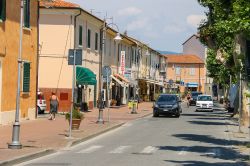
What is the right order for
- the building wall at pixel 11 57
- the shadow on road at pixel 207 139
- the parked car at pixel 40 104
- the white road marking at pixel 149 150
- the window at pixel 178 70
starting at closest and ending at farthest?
the white road marking at pixel 149 150, the shadow on road at pixel 207 139, the building wall at pixel 11 57, the parked car at pixel 40 104, the window at pixel 178 70

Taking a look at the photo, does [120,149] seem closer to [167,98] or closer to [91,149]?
[91,149]

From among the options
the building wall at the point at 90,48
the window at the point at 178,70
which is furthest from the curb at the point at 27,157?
the window at the point at 178,70

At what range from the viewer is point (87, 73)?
42.6 metres

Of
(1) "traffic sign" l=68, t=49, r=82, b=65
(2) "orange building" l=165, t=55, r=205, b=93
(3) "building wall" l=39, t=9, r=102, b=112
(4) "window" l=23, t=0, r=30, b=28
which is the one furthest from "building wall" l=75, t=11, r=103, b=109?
(2) "orange building" l=165, t=55, r=205, b=93

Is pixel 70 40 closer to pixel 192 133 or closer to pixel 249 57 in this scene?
pixel 192 133

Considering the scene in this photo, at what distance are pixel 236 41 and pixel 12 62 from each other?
12.1 m

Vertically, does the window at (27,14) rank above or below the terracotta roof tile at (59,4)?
below

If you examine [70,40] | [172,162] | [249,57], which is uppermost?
[70,40]

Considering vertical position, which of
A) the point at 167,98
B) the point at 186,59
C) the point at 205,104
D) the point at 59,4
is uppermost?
the point at 186,59

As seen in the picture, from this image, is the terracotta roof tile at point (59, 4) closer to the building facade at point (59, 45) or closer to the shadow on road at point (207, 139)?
the building facade at point (59, 45)

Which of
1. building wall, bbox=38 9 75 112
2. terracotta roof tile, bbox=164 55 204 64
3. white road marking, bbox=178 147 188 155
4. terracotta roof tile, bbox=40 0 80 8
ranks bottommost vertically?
white road marking, bbox=178 147 188 155

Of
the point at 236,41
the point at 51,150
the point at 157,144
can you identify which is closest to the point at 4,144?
the point at 51,150

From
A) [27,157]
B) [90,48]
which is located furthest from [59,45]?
[27,157]

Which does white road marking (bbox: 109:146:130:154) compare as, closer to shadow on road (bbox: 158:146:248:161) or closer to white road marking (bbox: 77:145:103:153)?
white road marking (bbox: 77:145:103:153)
